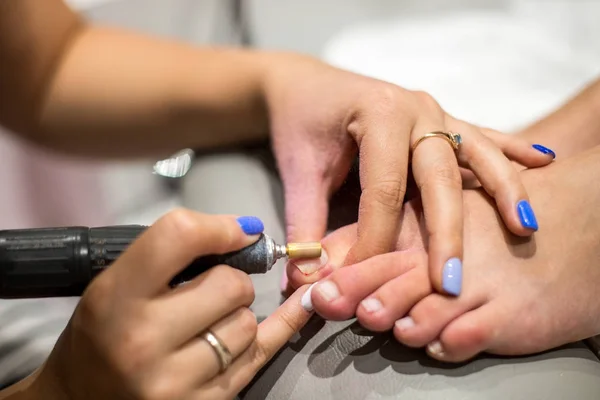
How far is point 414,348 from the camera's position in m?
0.50

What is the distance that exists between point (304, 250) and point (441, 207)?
4.7 inches

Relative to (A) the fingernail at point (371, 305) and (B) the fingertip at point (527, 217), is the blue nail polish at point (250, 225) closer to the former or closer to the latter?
(A) the fingernail at point (371, 305)

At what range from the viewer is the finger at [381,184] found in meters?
0.53

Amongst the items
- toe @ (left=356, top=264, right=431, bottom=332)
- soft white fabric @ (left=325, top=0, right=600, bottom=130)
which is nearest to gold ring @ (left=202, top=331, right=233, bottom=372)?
toe @ (left=356, top=264, right=431, bottom=332)

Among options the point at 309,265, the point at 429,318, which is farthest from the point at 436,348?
the point at 309,265

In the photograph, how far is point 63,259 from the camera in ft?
1.45

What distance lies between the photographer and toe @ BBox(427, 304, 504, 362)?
1.56ft

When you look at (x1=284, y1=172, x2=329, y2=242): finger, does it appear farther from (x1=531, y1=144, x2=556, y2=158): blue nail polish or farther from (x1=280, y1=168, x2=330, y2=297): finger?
(x1=531, y1=144, x2=556, y2=158): blue nail polish

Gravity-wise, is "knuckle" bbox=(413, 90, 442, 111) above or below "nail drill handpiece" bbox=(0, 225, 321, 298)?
above

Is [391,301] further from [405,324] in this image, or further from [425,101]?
[425,101]

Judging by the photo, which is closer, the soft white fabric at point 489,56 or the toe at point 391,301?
the toe at point 391,301

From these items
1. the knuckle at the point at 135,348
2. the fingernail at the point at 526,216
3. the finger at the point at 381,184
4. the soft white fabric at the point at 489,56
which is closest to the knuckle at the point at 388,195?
the finger at the point at 381,184

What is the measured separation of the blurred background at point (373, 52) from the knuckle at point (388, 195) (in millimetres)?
436

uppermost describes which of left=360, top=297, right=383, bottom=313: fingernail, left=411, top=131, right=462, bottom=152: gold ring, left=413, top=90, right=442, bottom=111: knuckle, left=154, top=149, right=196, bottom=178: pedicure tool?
left=413, top=90, right=442, bottom=111: knuckle
